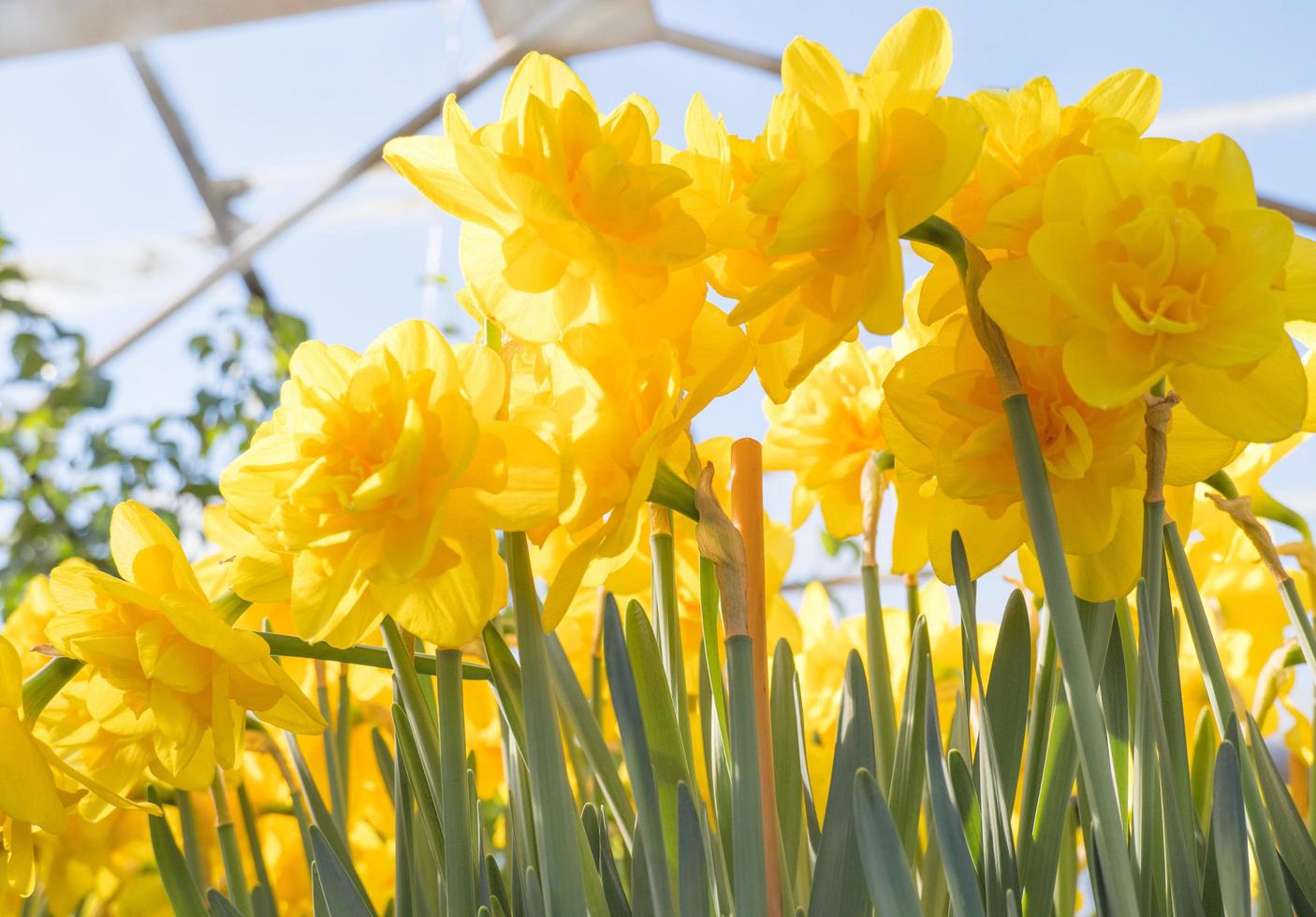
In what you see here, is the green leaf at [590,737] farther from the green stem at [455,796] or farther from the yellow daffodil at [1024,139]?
the yellow daffodil at [1024,139]

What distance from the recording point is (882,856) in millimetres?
315

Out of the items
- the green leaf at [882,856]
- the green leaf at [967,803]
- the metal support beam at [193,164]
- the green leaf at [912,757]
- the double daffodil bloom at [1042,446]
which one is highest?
the metal support beam at [193,164]

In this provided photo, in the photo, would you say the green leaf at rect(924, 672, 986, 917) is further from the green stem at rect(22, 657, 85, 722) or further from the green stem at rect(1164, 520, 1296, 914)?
the green stem at rect(22, 657, 85, 722)

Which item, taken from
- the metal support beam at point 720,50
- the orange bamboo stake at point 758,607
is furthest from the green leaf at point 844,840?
the metal support beam at point 720,50

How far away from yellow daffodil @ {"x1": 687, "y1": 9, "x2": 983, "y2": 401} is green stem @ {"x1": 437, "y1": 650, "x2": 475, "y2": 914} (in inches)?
5.6

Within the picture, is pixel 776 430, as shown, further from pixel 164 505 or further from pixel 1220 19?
pixel 1220 19

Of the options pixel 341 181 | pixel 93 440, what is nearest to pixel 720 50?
pixel 341 181

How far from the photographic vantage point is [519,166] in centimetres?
34

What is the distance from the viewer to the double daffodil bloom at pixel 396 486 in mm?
327

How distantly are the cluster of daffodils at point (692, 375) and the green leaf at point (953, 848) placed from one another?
0.23 feet

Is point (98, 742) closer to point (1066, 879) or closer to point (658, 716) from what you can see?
point (658, 716)

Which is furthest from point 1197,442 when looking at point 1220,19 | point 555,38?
point 1220,19

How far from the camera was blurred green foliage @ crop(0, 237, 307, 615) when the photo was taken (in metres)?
2.09

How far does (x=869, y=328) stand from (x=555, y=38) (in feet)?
8.70
